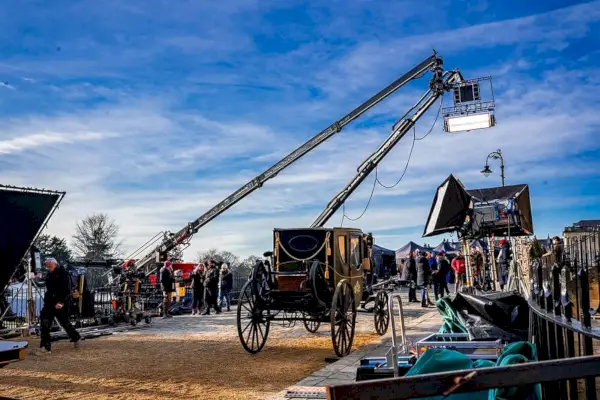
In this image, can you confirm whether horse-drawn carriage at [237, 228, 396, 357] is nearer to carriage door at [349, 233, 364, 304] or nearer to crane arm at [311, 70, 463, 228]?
carriage door at [349, 233, 364, 304]

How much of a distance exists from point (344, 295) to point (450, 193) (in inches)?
132

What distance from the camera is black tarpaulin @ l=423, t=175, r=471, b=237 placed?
11.8 m

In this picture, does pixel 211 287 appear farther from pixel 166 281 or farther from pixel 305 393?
pixel 305 393

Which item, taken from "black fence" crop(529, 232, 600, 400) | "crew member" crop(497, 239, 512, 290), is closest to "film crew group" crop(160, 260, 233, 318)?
"crew member" crop(497, 239, 512, 290)

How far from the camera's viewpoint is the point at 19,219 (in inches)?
395

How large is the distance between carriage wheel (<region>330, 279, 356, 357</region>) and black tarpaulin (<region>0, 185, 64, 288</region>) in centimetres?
531

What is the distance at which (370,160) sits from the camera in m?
26.6

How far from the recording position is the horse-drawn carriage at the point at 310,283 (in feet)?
33.5

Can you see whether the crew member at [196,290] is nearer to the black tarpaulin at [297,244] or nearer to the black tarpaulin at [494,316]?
the black tarpaulin at [297,244]

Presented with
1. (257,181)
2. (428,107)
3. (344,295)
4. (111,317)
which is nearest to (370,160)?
(428,107)

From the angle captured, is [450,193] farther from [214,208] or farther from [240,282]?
[214,208]

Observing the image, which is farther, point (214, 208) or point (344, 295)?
point (214, 208)

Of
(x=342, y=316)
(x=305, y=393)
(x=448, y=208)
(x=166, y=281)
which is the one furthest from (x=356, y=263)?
(x=166, y=281)

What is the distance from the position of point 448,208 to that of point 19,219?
8.20 m
